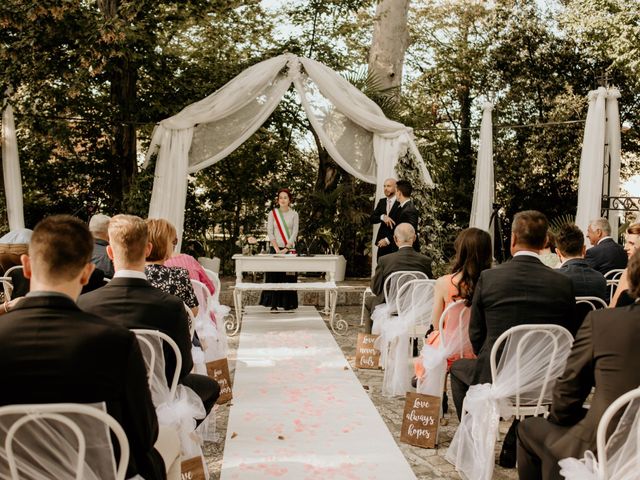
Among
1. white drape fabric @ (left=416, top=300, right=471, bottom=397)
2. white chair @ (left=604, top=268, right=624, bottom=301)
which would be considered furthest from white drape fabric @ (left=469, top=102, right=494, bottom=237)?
white drape fabric @ (left=416, top=300, right=471, bottom=397)

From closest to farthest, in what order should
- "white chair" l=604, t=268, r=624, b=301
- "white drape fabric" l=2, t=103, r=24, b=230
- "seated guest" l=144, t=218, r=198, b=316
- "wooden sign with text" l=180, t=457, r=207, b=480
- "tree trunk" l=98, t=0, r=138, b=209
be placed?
"wooden sign with text" l=180, t=457, r=207, b=480 < "seated guest" l=144, t=218, r=198, b=316 < "white chair" l=604, t=268, r=624, b=301 < "white drape fabric" l=2, t=103, r=24, b=230 < "tree trunk" l=98, t=0, r=138, b=209

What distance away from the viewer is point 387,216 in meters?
8.48

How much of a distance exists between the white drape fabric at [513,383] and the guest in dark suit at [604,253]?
3.13 m

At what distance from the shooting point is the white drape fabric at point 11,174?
8266 millimetres

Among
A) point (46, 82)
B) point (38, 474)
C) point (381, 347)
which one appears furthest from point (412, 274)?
point (46, 82)

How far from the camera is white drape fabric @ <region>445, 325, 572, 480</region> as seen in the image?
10.6 feet

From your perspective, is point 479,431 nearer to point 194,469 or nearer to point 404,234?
point 194,469

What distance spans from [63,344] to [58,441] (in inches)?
10.4

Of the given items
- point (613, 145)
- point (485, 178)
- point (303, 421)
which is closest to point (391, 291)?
point (303, 421)

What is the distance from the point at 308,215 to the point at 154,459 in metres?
10.4

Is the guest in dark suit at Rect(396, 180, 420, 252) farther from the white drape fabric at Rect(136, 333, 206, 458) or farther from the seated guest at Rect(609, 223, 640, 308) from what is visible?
the white drape fabric at Rect(136, 333, 206, 458)

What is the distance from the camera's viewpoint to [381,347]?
606 cm

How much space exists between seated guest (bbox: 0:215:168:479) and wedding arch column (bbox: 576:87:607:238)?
742 centimetres

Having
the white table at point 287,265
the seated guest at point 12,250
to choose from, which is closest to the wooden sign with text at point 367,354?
the white table at point 287,265
